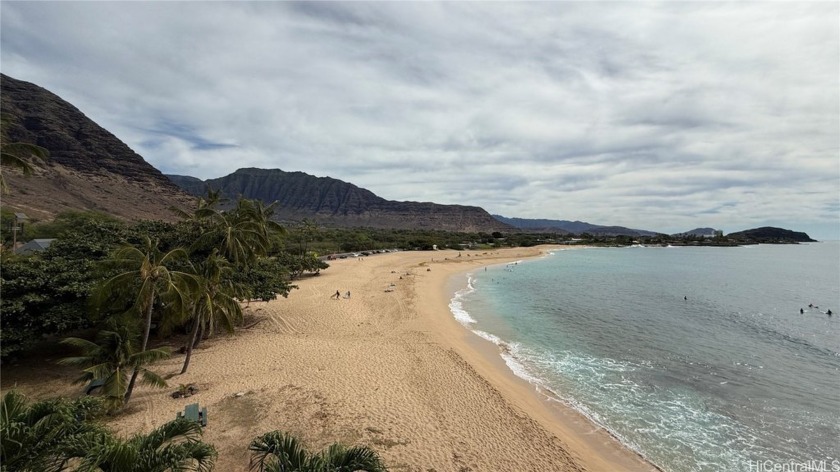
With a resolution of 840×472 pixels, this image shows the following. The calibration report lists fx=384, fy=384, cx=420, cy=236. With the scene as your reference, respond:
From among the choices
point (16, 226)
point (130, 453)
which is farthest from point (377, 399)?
point (16, 226)

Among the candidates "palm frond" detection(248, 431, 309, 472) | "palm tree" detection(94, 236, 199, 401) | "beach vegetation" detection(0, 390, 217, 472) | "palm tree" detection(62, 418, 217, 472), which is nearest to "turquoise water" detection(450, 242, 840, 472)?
"palm frond" detection(248, 431, 309, 472)

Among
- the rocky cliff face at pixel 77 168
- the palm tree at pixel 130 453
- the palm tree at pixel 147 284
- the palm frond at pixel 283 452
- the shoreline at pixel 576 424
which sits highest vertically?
the rocky cliff face at pixel 77 168

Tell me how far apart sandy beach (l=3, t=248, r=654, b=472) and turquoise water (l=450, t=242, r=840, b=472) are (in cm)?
190

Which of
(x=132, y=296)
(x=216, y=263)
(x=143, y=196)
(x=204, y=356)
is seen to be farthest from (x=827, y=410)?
(x=143, y=196)

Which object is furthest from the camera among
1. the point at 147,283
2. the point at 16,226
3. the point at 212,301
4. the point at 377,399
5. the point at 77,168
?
the point at 77,168

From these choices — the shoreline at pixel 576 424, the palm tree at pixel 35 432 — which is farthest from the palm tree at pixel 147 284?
the shoreline at pixel 576 424

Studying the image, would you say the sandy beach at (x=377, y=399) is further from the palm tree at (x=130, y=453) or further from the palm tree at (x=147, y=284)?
the palm tree at (x=130, y=453)

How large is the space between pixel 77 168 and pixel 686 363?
99889mm

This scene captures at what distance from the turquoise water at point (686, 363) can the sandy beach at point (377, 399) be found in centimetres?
190

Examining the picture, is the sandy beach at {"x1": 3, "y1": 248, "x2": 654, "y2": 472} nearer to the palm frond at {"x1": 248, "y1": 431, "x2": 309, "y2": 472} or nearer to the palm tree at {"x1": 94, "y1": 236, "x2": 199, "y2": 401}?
the palm tree at {"x1": 94, "y1": 236, "x2": 199, "y2": 401}

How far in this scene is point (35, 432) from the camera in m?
5.87

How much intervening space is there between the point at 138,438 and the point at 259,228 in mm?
17858

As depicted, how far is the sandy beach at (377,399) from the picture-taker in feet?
35.8

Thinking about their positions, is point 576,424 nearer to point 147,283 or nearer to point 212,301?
point 212,301
